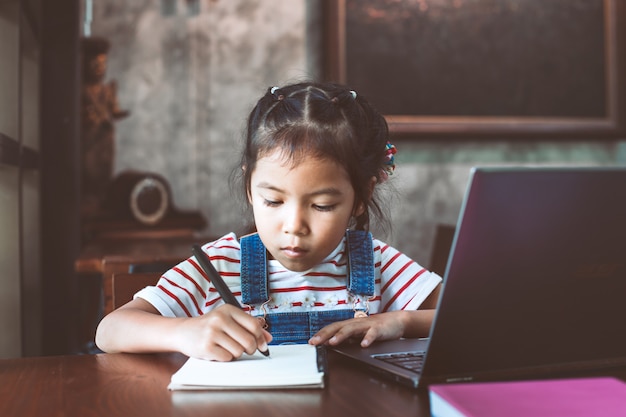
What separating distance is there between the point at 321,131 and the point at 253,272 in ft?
0.90

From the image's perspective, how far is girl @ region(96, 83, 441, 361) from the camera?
3.66 ft

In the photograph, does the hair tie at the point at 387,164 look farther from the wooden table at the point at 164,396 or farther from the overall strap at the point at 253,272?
the wooden table at the point at 164,396

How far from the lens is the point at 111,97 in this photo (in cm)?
283

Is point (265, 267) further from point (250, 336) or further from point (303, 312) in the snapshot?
point (250, 336)

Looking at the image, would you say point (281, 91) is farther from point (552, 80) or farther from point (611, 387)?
point (552, 80)

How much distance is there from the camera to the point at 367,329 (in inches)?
39.9

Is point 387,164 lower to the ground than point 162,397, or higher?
higher

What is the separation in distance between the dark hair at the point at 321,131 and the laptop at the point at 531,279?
51 cm

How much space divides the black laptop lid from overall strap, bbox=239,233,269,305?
58cm

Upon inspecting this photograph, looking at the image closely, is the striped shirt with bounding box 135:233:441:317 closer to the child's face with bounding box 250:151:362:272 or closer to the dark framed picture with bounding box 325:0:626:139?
the child's face with bounding box 250:151:362:272

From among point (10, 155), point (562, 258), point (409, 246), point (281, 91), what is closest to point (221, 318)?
point (562, 258)

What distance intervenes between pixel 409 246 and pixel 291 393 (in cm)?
258

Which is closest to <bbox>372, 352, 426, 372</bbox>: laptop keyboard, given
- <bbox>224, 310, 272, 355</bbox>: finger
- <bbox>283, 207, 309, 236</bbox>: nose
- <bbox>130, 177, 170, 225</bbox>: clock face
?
<bbox>224, 310, 272, 355</bbox>: finger

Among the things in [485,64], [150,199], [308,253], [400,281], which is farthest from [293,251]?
[485,64]
